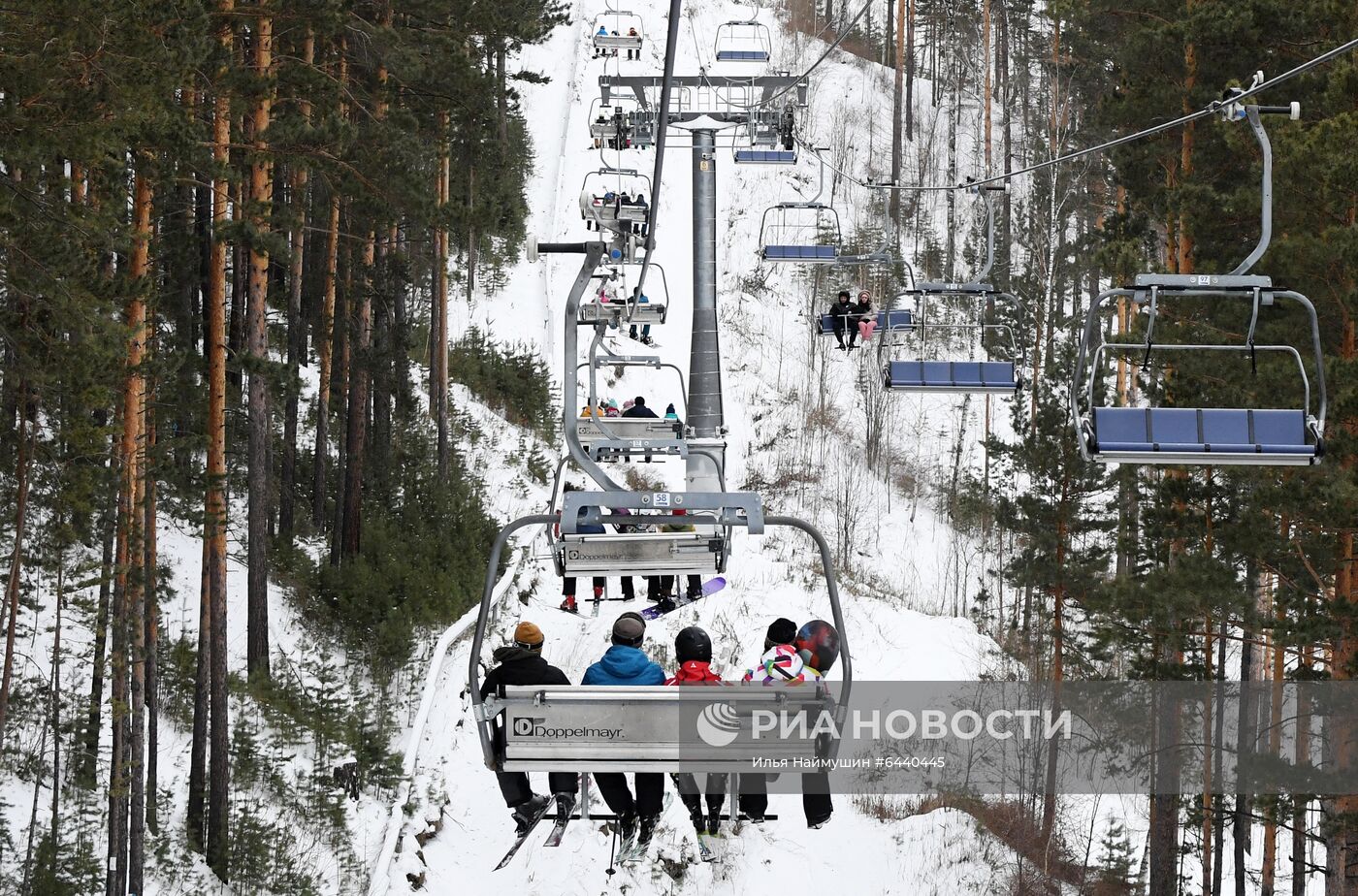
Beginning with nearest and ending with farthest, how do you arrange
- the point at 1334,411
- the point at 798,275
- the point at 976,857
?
the point at 1334,411, the point at 976,857, the point at 798,275

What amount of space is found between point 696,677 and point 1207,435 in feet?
9.83

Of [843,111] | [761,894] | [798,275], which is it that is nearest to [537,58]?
[843,111]

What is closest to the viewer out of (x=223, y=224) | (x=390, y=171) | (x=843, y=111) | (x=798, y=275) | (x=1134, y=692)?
(x=223, y=224)

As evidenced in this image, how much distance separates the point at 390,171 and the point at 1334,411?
1003 centimetres

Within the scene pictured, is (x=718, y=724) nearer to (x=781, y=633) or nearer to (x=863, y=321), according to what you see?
(x=781, y=633)

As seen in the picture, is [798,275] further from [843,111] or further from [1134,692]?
[1134,692]

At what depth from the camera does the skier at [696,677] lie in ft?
22.5

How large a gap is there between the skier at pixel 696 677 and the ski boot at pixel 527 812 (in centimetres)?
92

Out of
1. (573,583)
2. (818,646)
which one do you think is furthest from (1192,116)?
(573,583)

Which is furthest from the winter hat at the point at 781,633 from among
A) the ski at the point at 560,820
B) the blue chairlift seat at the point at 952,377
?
the blue chairlift seat at the point at 952,377

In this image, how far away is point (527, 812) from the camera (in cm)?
773

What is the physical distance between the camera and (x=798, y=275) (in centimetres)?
3903

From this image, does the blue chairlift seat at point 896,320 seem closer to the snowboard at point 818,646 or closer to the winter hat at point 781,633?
the snowboard at point 818,646

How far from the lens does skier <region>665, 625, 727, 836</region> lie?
270 inches
